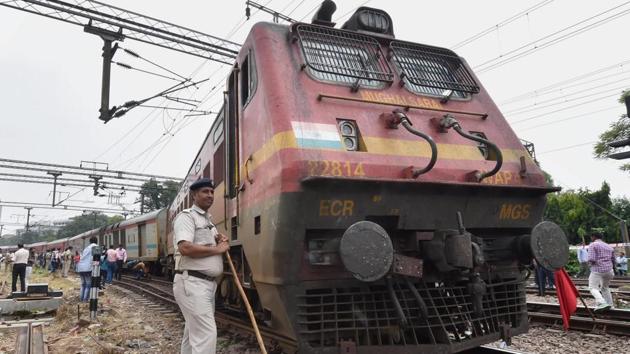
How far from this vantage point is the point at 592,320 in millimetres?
6730

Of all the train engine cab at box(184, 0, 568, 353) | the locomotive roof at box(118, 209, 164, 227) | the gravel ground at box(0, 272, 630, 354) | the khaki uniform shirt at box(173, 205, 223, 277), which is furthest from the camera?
→ the locomotive roof at box(118, 209, 164, 227)

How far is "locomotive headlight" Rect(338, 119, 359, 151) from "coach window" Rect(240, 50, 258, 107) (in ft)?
3.18

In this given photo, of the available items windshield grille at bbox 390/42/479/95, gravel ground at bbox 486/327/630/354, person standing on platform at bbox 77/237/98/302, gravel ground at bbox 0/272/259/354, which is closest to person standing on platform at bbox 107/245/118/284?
person standing on platform at bbox 77/237/98/302

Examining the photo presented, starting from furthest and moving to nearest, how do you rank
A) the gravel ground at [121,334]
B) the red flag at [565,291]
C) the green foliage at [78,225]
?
1. the green foliage at [78,225]
2. the gravel ground at [121,334]
3. the red flag at [565,291]

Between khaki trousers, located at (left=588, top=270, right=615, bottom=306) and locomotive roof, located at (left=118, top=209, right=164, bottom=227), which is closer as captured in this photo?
khaki trousers, located at (left=588, top=270, right=615, bottom=306)

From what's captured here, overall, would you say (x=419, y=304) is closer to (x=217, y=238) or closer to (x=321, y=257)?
(x=321, y=257)

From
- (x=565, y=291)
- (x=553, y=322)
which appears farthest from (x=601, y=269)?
(x=565, y=291)

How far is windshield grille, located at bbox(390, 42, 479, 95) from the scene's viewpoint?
185 inches

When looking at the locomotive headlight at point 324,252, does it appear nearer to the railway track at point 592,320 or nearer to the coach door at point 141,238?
the railway track at point 592,320

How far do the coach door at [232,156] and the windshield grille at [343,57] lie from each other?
3.32ft

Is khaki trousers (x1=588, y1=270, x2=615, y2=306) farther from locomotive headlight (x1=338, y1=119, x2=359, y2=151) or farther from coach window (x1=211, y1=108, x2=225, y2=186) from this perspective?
coach window (x1=211, y1=108, x2=225, y2=186)

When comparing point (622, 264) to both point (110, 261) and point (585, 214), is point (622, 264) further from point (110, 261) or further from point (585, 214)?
point (110, 261)

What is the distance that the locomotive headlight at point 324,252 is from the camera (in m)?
3.49

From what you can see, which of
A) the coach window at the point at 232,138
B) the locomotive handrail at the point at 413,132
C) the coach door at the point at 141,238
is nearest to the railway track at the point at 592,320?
the locomotive handrail at the point at 413,132
